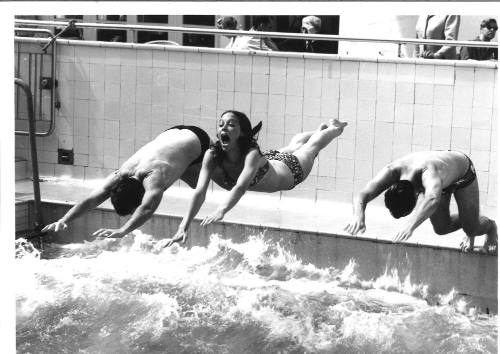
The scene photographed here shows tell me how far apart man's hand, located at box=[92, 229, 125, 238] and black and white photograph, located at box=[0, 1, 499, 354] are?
0.07 ft

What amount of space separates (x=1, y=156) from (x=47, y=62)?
124cm

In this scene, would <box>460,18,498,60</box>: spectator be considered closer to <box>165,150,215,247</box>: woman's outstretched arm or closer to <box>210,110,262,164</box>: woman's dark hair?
<box>210,110,262,164</box>: woman's dark hair

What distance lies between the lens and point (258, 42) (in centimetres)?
676

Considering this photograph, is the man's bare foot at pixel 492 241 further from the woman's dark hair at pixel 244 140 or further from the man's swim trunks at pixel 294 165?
the woman's dark hair at pixel 244 140

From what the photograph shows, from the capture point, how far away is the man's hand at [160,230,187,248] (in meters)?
6.18

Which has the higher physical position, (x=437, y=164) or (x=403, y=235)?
(x=437, y=164)

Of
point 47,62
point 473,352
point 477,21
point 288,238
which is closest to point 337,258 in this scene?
point 288,238

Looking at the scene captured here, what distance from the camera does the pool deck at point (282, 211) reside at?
19.8ft

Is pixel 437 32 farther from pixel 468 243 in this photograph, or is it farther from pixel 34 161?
pixel 34 161

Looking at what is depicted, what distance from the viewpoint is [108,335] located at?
6.18 m

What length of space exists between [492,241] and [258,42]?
177cm

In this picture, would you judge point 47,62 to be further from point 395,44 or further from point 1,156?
point 395,44

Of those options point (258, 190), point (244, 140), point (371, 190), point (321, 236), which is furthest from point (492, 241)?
point (244, 140)

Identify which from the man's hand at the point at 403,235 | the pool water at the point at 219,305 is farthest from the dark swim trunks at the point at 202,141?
the man's hand at the point at 403,235
